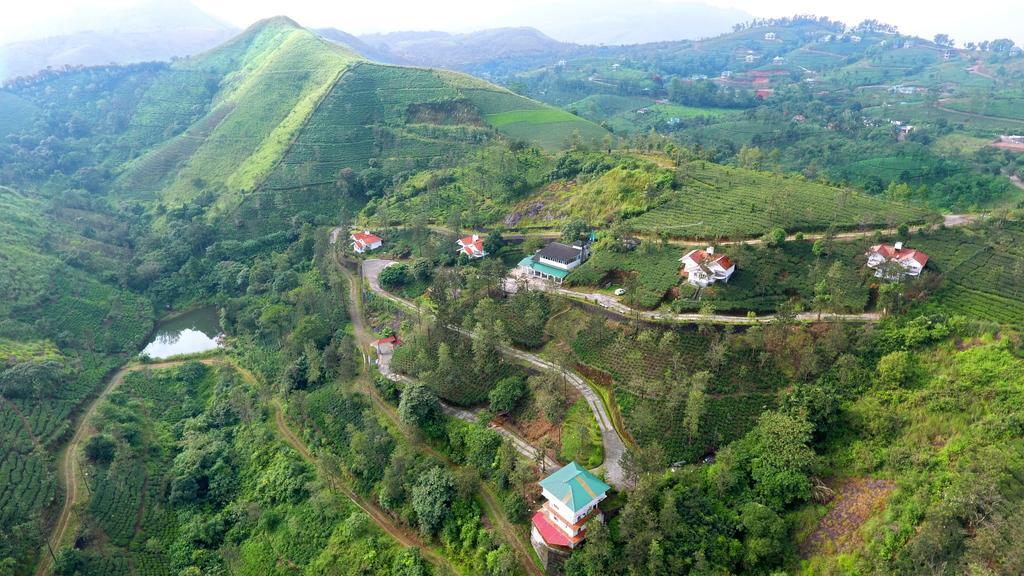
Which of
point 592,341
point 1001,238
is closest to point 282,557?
point 592,341

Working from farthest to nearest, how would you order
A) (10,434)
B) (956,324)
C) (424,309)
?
(424,309), (10,434), (956,324)

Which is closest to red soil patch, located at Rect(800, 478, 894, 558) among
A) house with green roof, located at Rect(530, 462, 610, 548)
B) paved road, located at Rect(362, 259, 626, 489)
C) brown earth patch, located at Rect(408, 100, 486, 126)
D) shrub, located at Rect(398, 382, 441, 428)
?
paved road, located at Rect(362, 259, 626, 489)

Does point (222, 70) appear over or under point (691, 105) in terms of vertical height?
over

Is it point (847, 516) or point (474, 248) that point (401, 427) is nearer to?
point (474, 248)

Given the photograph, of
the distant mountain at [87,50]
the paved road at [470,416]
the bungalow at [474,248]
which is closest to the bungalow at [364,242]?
the bungalow at [474,248]

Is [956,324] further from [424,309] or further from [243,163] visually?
[243,163]

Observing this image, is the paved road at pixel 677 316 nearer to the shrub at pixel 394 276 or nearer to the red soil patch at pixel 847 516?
the red soil patch at pixel 847 516

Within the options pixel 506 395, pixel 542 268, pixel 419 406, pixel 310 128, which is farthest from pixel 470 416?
pixel 310 128
